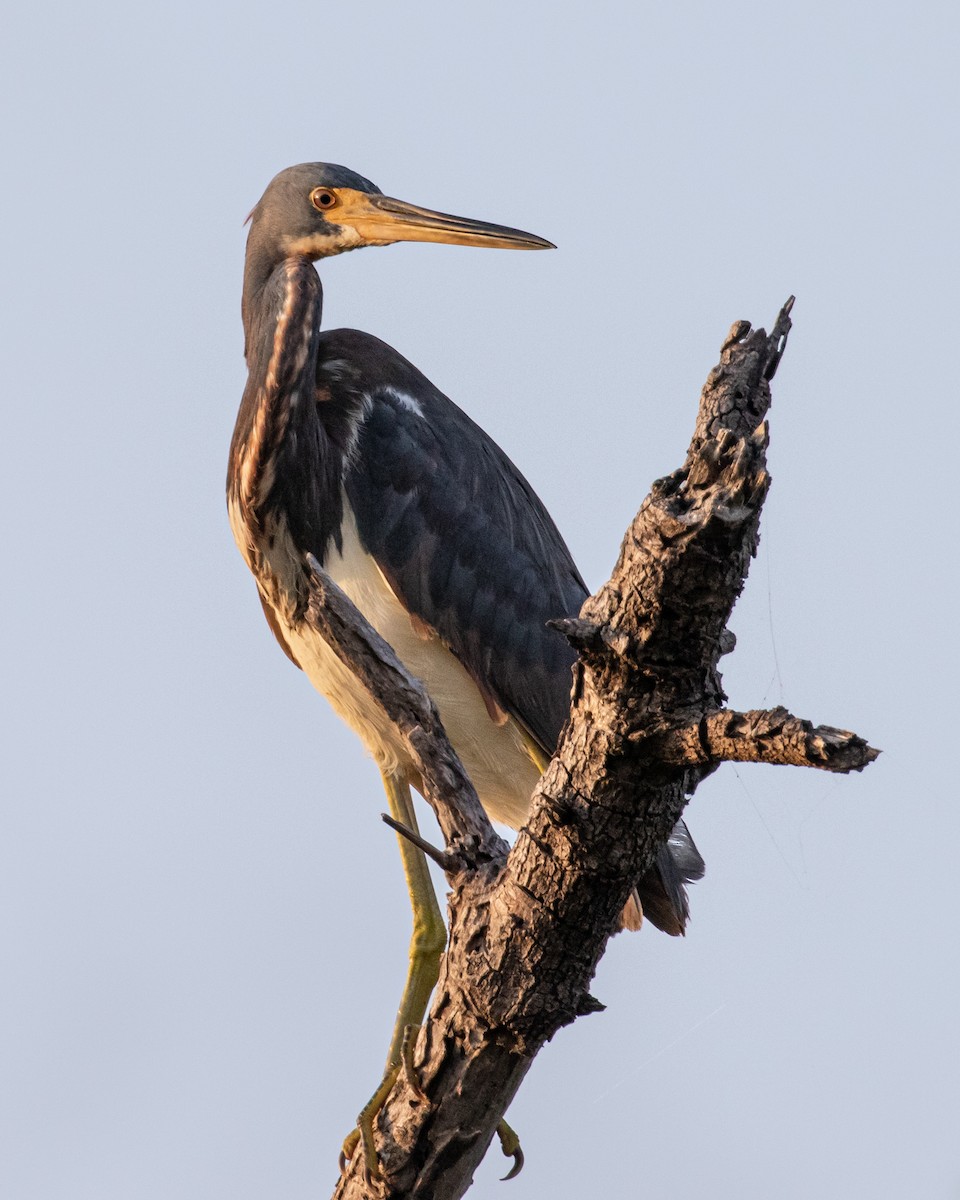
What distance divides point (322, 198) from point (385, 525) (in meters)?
1.02

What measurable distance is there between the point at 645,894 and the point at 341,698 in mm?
1095

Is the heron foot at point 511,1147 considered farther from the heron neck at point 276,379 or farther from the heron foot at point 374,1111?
the heron neck at point 276,379

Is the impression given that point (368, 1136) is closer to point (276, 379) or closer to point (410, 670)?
point (410, 670)

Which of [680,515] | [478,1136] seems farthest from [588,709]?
[478,1136]

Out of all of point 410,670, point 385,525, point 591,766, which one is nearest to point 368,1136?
point 591,766

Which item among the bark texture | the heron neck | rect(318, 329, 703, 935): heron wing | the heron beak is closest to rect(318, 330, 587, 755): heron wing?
rect(318, 329, 703, 935): heron wing

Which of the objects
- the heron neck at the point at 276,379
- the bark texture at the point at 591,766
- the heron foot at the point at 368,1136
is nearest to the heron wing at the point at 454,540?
the heron neck at the point at 276,379

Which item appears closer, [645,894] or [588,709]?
[588,709]

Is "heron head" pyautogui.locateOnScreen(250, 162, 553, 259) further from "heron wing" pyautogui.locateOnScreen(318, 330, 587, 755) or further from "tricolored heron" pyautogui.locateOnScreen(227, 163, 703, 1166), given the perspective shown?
"heron wing" pyautogui.locateOnScreen(318, 330, 587, 755)

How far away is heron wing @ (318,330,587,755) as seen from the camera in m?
4.45

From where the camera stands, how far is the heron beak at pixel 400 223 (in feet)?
14.8

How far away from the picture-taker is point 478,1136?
10.1ft

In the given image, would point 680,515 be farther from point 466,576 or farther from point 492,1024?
point 466,576

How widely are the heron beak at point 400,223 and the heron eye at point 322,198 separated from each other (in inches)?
1.0
